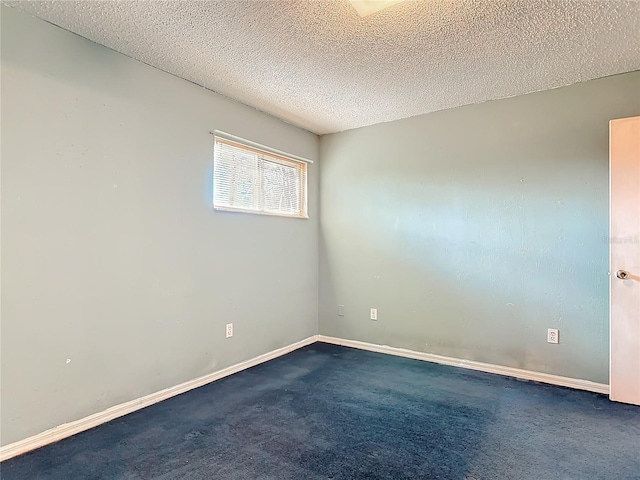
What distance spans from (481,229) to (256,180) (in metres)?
2.12

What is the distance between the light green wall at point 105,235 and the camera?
1910 mm

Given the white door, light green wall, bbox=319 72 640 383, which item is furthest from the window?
the white door

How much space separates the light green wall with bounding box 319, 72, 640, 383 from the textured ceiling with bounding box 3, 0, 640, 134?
34 centimetres

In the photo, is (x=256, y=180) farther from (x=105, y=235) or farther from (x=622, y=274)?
(x=622, y=274)

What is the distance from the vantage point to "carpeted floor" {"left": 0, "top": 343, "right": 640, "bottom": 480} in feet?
5.66

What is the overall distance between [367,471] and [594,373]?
2.10 meters

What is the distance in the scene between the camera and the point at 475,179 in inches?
127

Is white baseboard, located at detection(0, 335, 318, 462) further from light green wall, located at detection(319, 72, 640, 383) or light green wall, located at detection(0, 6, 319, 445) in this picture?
light green wall, located at detection(319, 72, 640, 383)

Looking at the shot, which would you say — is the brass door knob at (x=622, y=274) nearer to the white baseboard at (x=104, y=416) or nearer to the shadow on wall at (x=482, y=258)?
the shadow on wall at (x=482, y=258)

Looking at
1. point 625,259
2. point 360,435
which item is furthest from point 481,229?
point 360,435

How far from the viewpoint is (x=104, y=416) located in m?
2.21

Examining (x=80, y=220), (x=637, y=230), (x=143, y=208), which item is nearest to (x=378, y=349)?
(x=637, y=230)

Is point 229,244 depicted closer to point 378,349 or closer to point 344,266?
point 344,266

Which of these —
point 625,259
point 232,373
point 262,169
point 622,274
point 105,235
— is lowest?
point 232,373
